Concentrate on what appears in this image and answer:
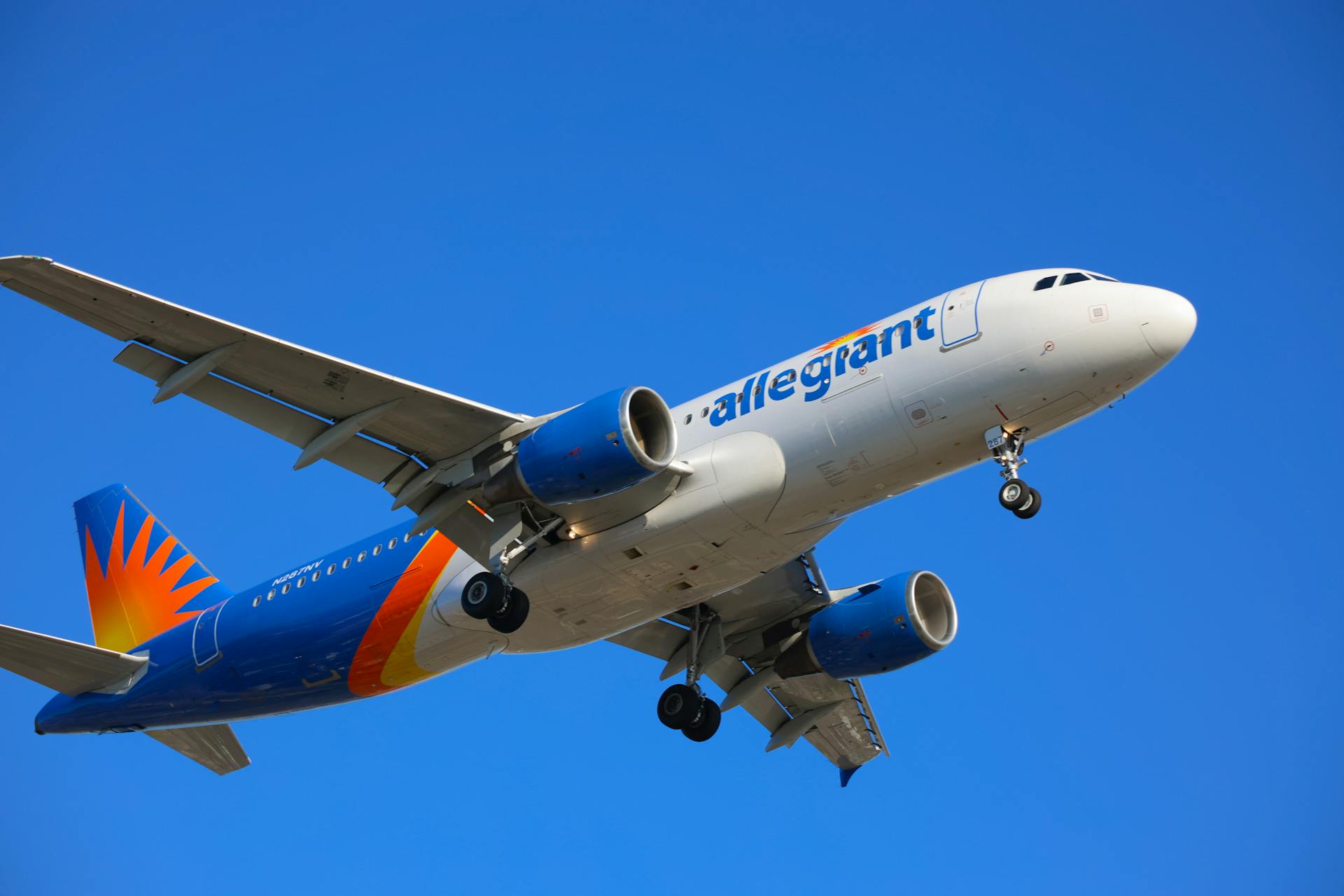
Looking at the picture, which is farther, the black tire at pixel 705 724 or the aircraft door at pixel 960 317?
the black tire at pixel 705 724

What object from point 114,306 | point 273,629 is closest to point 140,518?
point 273,629

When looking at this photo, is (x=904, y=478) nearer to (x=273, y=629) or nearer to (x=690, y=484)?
(x=690, y=484)

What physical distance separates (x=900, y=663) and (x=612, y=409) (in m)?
9.65

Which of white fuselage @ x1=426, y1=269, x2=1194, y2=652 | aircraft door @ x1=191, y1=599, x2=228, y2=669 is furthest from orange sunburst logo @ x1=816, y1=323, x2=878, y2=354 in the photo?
aircraft door @ x1=191, y1=599, x2=228, y2=669

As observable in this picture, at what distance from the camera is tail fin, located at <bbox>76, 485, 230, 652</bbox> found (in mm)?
30406

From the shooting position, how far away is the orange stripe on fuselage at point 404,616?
84.7 feet

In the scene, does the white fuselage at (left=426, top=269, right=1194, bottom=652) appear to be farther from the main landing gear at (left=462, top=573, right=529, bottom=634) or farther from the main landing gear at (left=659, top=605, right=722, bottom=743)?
the main landing gear at (left=659, top=605, right=722, bottom=743)

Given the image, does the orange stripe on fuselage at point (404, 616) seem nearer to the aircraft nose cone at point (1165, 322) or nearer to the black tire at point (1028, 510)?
the black tire at point (1028, 510)

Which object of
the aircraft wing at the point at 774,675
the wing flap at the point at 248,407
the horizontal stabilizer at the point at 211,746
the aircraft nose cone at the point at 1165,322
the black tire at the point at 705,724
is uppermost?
the aircraft nose cone at the point at 1165,322

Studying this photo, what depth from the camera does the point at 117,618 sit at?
30.9 meters

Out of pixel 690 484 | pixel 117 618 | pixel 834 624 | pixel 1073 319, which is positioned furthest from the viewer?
pixel 117 618

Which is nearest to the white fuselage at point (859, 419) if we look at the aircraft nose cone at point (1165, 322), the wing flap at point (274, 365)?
the aircraft nose cone at point (1165, 322)

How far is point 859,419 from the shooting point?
22359 millimetres

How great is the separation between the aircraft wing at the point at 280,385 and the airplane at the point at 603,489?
0.12 ft
